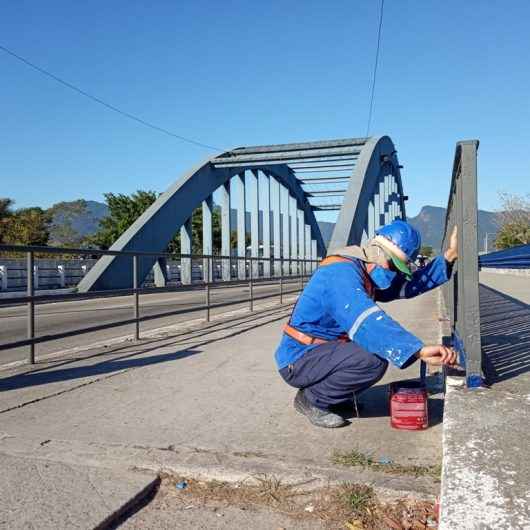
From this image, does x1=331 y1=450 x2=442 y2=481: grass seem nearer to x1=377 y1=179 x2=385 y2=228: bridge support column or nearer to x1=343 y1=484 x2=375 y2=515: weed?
x1=343 y1=484 x2=375 y2=515: weed

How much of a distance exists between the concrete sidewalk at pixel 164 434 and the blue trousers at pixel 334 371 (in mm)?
196

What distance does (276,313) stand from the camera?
1123 cm

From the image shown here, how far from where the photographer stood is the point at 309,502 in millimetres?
2357

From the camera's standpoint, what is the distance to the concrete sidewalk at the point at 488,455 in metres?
1.72

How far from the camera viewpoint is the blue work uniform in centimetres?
263

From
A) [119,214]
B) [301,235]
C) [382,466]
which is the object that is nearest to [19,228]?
[119,214]

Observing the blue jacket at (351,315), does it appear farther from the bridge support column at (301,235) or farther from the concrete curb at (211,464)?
the bridge support column at (301,235)

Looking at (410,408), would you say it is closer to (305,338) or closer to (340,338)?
(340,338)

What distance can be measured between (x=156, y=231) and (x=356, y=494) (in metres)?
20.0

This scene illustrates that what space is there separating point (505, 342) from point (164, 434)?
2.84 metres

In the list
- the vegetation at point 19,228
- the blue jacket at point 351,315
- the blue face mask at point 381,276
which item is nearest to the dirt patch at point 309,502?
the blue jacket at point 351,315

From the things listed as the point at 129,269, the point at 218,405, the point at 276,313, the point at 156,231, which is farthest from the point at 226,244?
the point at 218,405

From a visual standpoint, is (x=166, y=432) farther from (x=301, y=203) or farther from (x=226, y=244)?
(x=301, y=203)

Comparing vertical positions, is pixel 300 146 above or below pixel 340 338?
above
